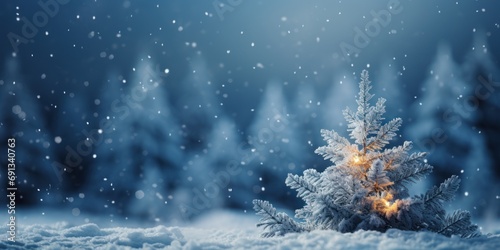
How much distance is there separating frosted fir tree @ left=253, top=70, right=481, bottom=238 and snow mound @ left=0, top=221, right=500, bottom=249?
1.19 ft

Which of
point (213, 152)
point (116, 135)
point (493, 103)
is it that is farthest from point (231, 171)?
point (493, 103)

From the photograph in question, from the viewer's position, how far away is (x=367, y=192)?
14.5ft

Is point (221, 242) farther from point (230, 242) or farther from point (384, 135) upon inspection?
point (384, 135)

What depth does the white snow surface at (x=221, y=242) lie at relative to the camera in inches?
144

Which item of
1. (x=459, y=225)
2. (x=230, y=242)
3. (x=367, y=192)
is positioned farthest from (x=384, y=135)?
(x=230, y=242)

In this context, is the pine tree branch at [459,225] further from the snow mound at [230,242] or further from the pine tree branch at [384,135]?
the pine tree branch at [384,135]

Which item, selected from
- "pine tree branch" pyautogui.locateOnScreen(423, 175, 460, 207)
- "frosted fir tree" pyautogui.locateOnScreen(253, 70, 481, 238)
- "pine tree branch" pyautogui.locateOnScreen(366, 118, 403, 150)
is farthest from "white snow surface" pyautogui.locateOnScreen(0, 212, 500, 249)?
"pine tree branch" pyautogui.locateOnScreen(366, 118, 403, 150)

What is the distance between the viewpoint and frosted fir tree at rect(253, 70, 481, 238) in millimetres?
4348

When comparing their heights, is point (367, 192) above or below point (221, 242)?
above

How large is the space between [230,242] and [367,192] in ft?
5.55

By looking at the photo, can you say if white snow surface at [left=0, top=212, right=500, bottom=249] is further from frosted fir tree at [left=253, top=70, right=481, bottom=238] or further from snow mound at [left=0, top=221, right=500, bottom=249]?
frosted fir tree at [left=253, top=70, right=481, bottom=238]

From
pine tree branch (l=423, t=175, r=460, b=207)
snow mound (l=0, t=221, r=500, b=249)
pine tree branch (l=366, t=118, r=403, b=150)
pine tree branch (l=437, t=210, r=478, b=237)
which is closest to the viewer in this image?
snow mound (l=0, t=221, r=500, b=249)

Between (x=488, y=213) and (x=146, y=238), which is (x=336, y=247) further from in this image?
(x=488, y=213)

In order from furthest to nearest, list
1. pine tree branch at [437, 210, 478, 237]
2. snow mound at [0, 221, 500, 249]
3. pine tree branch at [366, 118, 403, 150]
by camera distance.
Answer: pine tree branch at [366, 118, 403, 150], pine tree branch at [437, 210, 478, 237], snow mound at [0, 221, 500, 249]
